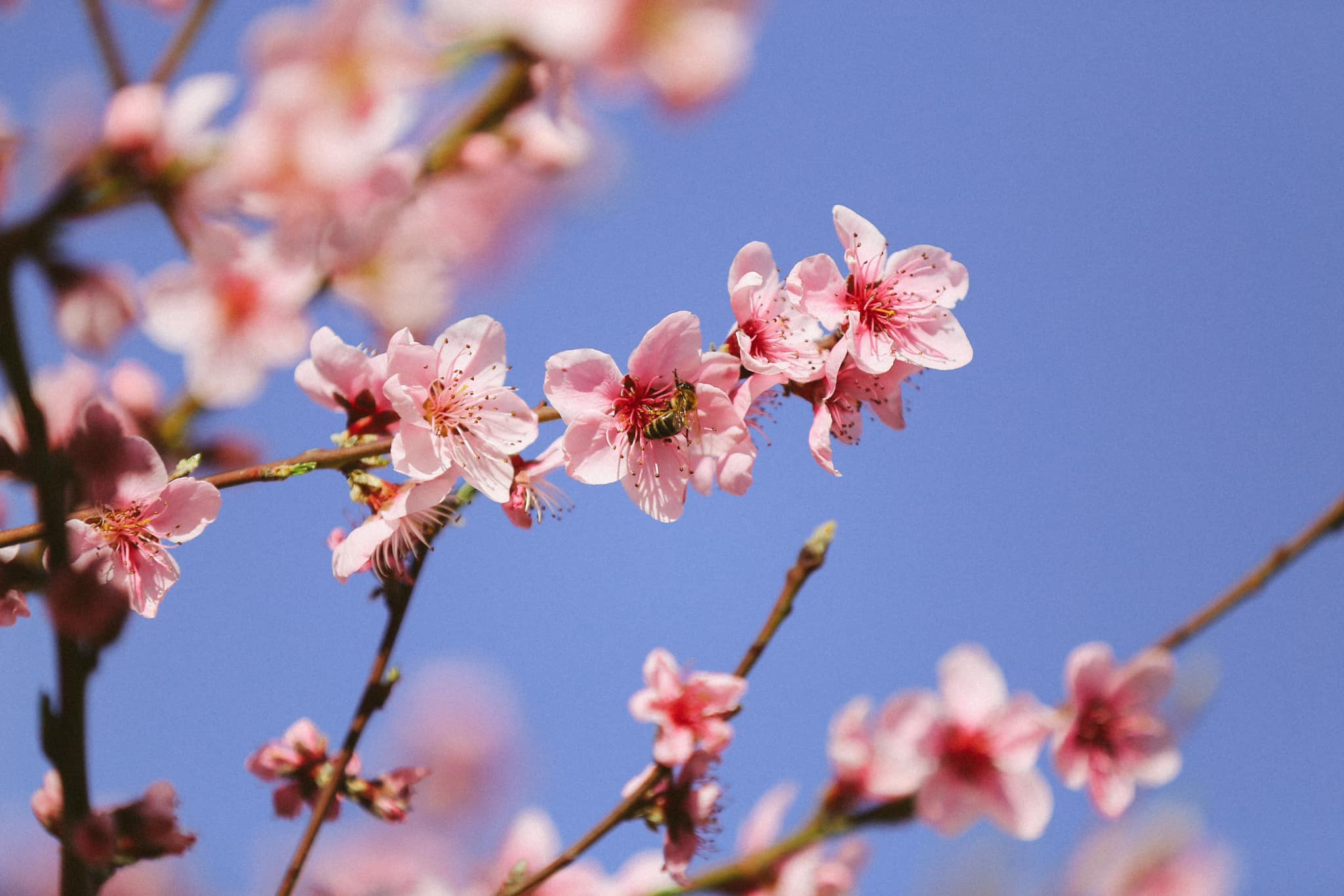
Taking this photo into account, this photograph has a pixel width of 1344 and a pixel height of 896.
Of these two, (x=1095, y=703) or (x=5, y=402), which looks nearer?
(x=5, y=402)

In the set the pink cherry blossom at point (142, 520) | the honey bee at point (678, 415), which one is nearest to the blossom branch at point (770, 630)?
the honey bee at point (678, 415)

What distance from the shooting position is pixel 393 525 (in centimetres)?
150

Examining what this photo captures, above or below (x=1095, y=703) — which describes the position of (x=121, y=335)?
above

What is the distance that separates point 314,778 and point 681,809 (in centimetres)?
72

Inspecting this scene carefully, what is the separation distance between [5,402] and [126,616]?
368 mm

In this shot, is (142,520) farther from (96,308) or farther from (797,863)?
(797,863)

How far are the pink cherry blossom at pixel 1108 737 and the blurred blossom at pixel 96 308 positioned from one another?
1504mm

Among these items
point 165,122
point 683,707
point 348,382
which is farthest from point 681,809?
point 165,122

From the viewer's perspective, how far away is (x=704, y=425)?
159 centimetres

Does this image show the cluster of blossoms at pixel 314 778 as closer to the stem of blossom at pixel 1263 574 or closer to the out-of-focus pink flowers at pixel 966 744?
the out-of-focus pink flowers at pixel 966 744

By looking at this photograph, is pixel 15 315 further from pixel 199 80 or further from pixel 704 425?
pixel 704 425

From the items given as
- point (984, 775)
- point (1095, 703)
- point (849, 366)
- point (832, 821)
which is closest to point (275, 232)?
point (849, 366)

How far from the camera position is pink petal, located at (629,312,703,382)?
1517 millimetres

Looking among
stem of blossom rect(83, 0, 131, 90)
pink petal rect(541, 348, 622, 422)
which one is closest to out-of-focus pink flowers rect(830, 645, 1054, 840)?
pink petal rect(541, 348, 622, 422)
